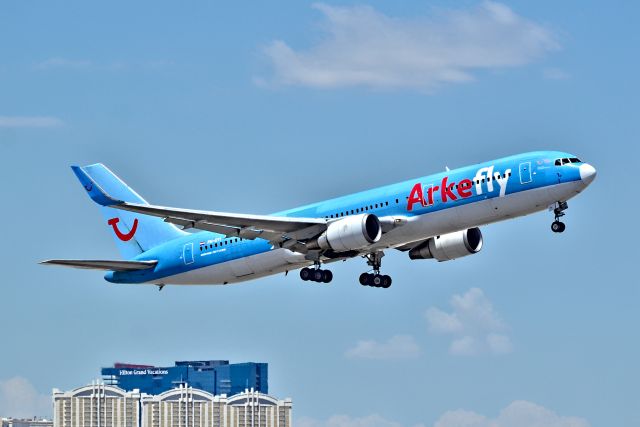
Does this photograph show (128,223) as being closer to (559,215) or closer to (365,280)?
(365,280)

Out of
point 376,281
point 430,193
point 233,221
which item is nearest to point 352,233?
point 430,193

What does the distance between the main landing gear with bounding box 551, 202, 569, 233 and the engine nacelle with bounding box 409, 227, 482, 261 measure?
992 centimetres

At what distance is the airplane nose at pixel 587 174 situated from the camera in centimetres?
6944

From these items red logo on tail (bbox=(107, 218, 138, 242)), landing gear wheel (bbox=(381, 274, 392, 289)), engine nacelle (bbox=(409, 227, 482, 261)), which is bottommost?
landing gear wheel (bbox=(381, 274, 392, 289))

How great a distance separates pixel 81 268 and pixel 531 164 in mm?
28252

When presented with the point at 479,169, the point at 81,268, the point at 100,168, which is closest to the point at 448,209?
the point at 479,169

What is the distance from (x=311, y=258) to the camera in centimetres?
7712

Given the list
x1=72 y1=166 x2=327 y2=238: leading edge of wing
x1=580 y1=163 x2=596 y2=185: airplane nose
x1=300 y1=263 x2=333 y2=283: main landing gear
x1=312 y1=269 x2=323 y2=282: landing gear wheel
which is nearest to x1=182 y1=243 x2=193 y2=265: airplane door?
x1=72 y1=166 x2=327 y2=238: leading edge of wing

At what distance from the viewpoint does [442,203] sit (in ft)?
235

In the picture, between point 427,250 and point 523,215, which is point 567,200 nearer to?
point 523,215

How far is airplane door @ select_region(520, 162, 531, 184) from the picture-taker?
230 feet

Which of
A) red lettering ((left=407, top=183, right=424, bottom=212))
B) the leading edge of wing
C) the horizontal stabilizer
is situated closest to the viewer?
red lettering ((left=407, top=183, right=424, bottom=212))

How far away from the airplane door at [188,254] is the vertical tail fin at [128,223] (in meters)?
3.58

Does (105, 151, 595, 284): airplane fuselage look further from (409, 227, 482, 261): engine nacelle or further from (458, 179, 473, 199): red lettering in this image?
(409, 227, 482, 261): engine nacelle
